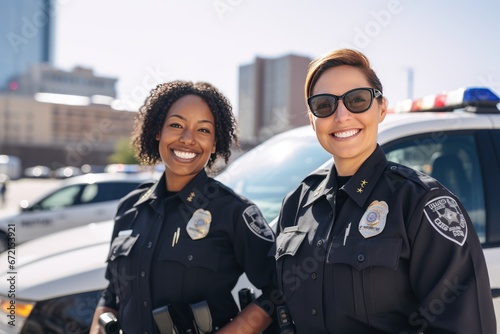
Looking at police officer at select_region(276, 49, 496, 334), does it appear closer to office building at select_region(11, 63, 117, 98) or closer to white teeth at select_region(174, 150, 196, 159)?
white teeth at select_region(174, 150, 196, 159)

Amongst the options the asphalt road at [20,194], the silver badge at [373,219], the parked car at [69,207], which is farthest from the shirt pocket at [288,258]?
the asphalt road at [20,194]

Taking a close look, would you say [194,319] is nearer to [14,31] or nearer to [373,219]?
[373,219]

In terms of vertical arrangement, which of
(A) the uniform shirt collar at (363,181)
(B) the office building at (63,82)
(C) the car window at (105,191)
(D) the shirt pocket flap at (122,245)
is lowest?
(C) the car window at (105,191)

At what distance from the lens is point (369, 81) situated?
64.4 inches

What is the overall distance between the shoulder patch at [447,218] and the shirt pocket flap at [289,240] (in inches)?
16.9

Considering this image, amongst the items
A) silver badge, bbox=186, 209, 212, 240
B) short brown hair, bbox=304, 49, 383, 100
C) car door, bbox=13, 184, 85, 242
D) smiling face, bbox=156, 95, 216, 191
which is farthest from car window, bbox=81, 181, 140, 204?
short brown hair, bbox=304, 49, 383, 100

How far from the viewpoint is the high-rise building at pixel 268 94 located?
27750mm

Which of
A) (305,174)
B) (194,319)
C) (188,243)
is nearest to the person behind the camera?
(194,319)

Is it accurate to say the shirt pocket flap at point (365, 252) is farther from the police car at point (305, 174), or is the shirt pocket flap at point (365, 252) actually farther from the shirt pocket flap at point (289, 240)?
the police car at point (305, 174)

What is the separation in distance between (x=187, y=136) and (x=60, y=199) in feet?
22.1

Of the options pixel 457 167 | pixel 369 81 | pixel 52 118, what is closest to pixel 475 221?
pixel 457 167

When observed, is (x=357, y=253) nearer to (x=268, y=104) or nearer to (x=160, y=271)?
(x=160, y=271)

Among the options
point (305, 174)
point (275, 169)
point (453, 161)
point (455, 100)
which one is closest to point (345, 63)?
point (305, 174)

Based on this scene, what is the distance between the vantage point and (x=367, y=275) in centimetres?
142
